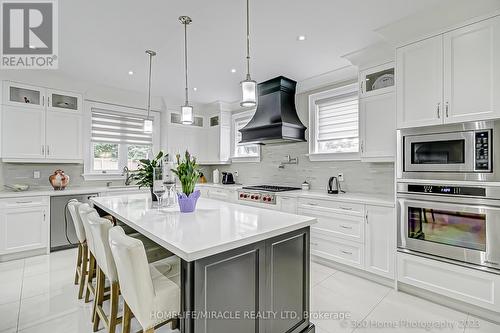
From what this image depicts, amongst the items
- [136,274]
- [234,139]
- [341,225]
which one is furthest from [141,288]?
[234,139]

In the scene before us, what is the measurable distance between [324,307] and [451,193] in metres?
1.57

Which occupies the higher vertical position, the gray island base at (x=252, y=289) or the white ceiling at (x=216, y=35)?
the white ceiling at (x=216, y=35)

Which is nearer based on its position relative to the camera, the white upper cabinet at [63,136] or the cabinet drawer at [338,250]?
the cabinet drawer at [338,250]

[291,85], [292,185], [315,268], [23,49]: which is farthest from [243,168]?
[23,49]

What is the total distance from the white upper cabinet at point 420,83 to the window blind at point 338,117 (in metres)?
1.00

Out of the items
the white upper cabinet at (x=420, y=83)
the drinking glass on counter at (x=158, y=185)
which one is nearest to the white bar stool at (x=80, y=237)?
the drinking glass on counter at (x=158, y=185)

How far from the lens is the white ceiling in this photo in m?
2.22

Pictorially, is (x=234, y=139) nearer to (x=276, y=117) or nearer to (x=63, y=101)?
(x=276, y=117)

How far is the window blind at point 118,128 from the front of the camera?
185 inches

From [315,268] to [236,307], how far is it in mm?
2103

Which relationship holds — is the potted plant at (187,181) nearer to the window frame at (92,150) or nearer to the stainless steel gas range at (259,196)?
the stainless steel gas range at (259,196)

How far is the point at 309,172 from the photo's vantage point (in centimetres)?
413

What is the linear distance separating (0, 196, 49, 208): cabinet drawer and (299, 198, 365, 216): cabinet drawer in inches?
148

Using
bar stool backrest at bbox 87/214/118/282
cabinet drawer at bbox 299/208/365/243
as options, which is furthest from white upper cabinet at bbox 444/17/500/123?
bar stool backrest at bbox 87/214/118/282
